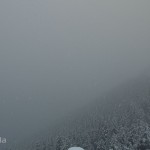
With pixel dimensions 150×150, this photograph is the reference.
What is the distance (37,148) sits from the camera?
72.7m

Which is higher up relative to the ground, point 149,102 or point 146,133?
point 149,102

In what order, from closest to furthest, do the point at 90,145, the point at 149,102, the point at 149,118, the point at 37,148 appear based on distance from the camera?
the point at 37,148, the point at 90,145, the point at 149,118, the point at 149,102

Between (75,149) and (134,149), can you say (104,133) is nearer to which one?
(134,149)

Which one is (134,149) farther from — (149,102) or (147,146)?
(149,102)

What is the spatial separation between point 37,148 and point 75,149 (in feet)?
90.6

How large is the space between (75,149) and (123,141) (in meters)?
23.8

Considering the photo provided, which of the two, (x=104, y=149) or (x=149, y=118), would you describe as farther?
(x=149, y=118)

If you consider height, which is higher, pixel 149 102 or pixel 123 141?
pixel 149 102

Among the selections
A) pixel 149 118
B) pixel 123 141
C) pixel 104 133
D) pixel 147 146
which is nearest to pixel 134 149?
pixel 147 146

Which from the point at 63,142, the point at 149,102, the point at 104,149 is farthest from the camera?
the point at 149,102

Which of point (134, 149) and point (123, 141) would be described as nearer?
point (134, 149)

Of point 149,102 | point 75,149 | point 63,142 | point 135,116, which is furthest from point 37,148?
point 149,102

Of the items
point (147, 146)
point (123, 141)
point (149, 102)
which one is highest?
point (149, 102)

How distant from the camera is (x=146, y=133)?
5541 centimetres
